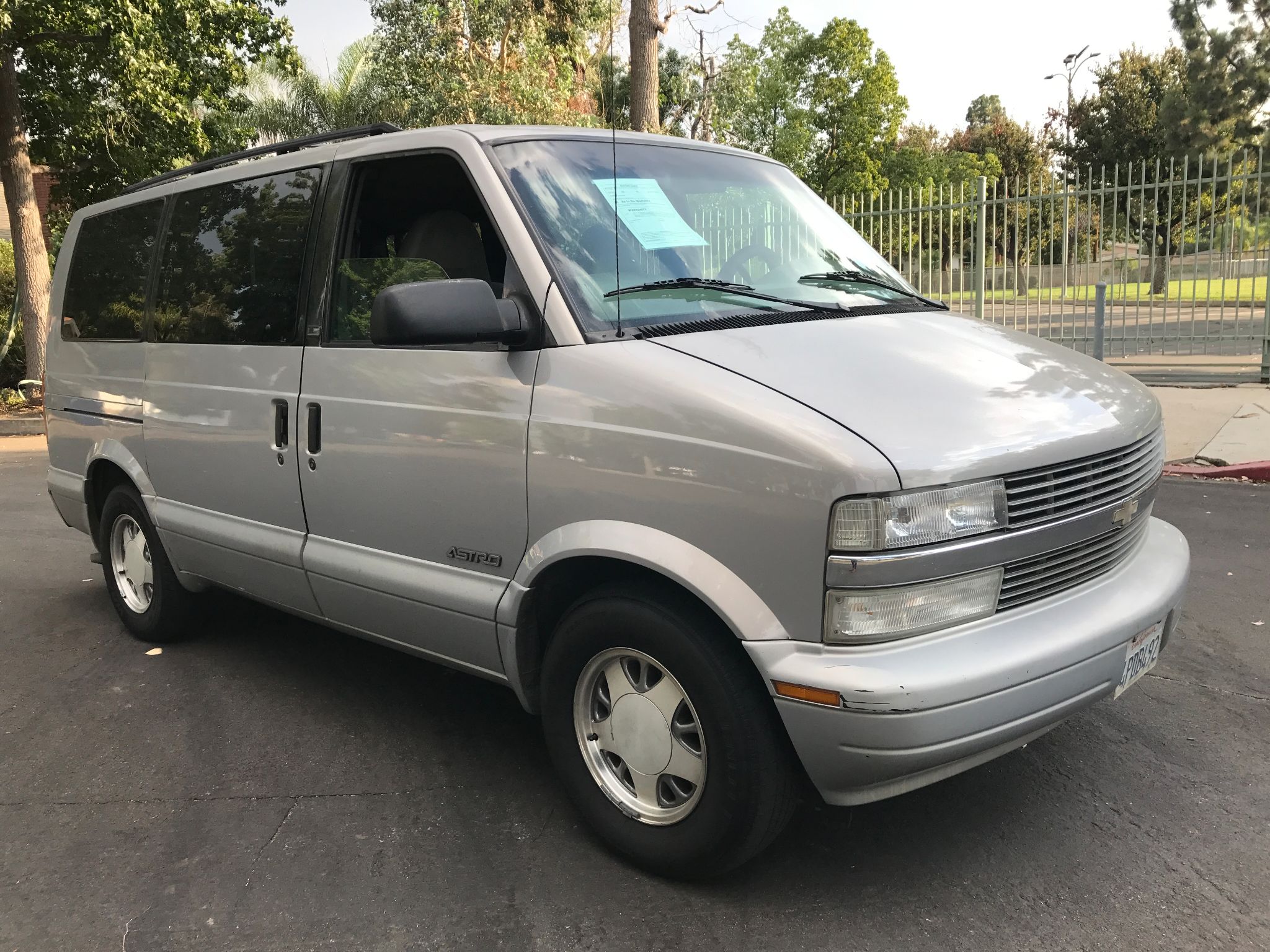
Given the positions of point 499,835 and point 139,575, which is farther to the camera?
point 139,575

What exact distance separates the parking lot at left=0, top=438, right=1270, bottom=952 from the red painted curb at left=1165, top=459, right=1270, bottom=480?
13.0ft

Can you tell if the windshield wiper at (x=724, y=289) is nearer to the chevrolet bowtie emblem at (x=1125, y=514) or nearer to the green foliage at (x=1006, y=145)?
the chevrolet bowtie emblem at (x=1125, y=514)

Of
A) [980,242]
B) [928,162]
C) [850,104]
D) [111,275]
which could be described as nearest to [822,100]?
[850,104]

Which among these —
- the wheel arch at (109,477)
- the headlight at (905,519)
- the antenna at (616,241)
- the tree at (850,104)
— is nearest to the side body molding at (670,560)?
the headlight at (905,519)

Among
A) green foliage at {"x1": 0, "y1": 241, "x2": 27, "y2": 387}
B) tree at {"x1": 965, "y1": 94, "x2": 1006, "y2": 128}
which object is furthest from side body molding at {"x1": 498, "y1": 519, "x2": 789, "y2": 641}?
tree at {"x1": 965, "y1": 94, "x2": 1006, "y2": 128}

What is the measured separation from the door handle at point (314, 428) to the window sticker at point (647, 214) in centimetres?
123

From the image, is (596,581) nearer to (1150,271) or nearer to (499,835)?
(499,835)

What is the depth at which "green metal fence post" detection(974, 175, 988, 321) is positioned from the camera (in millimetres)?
13508

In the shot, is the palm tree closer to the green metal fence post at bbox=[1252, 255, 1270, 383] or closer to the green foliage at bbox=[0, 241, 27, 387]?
the green foliage at bbox=[0, 241, 27, 387]

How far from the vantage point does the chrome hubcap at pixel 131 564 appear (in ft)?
16.2

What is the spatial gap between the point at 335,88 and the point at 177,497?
2121 centimetres

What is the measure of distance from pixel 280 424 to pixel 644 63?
406 inches

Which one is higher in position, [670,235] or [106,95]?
[106,95]

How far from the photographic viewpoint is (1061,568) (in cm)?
271
